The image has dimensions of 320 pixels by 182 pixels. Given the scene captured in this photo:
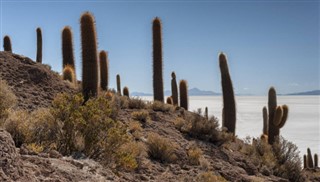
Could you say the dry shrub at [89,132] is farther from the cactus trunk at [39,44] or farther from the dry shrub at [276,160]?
the cactus trunk at [39,44]

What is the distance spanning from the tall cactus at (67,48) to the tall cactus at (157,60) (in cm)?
439

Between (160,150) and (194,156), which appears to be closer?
(160,150)

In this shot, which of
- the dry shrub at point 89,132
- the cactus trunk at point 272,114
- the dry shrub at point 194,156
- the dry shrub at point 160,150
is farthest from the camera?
the cactus trunk at point 272,114

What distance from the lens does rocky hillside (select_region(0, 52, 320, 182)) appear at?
18.6 ft

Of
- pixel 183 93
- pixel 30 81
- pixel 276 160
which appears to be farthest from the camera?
pixel 183 93

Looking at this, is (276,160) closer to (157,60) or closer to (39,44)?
(157,60)

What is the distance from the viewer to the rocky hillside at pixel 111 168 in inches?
223

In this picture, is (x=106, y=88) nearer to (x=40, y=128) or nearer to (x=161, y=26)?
(x=161, y=26)

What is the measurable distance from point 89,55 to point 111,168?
318 inches

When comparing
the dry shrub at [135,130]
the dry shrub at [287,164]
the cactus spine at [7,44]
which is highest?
the cactus spine at [7,44]

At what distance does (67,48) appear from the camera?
20.3 meters

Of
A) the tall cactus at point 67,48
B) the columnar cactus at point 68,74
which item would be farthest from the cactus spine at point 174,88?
the columnar cactus at point 68,74

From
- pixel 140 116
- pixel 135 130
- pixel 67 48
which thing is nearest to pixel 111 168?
pixel 135 130

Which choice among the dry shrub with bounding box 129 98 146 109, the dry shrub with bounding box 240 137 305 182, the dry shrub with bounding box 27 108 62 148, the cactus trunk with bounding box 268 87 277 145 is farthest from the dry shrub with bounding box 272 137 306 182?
the dry shrub with bounding box 27 108 62 148
